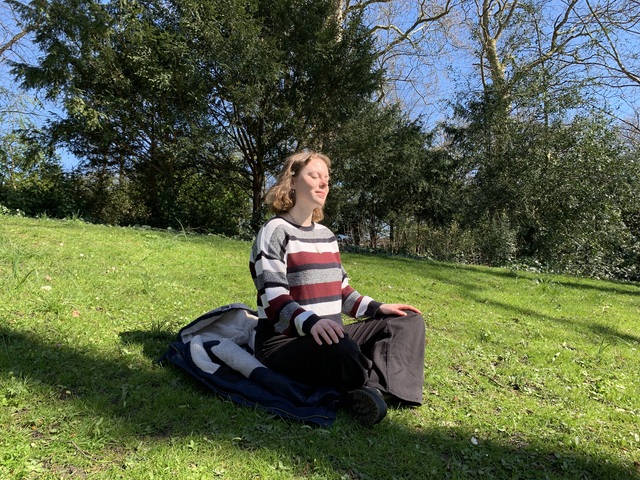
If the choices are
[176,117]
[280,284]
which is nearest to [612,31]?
[176,117]

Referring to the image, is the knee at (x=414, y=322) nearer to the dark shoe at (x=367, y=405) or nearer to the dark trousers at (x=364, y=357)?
the dark trousers at (x=364, y=357)

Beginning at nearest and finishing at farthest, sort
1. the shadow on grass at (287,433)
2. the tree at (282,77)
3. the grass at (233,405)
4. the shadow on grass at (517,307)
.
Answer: the grass at (233,405) → the shadow on grass at (287,433) → the shadow on grass at (517,307) → the tree at (282,77)

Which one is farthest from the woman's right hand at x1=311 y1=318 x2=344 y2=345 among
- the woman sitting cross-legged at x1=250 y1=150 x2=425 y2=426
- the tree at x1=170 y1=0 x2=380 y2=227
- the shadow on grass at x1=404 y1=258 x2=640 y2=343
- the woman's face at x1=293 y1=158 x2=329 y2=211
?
the tree at x1=170 y1=0 x2=380 y2=227

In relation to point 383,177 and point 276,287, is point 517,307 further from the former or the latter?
point 383,177

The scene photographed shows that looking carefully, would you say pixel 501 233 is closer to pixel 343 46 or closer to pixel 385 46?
pixel 343 46

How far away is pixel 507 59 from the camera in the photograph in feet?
46.9

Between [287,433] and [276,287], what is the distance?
0.71m

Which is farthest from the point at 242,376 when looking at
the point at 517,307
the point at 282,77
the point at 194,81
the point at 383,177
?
the point at 383,177

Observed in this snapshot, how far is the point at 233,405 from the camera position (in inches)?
87.4


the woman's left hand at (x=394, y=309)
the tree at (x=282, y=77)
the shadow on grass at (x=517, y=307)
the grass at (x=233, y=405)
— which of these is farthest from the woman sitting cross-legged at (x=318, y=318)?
the tree at (x=282, y=77)

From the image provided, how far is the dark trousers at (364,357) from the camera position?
2.11 meters

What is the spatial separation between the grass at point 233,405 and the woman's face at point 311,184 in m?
1.18

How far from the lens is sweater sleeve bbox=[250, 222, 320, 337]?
212 centimetres

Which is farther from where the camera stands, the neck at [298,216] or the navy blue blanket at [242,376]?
the neck at [298,216]
